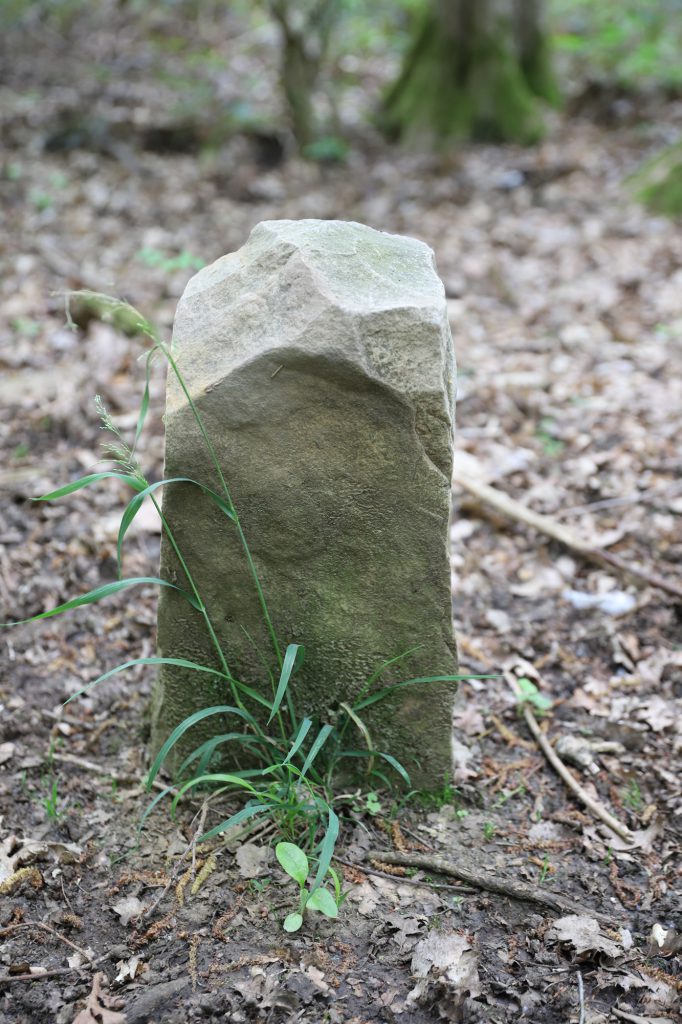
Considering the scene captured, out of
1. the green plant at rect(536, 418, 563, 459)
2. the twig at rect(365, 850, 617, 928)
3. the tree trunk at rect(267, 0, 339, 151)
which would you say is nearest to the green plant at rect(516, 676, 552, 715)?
the twig at rect(365, 850, 617, 928)

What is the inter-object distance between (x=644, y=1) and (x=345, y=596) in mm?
10999

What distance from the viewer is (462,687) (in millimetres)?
3082

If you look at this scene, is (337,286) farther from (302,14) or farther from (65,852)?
(302,14)

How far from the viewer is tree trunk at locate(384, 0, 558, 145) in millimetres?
8203

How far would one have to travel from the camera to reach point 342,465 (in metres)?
2.14

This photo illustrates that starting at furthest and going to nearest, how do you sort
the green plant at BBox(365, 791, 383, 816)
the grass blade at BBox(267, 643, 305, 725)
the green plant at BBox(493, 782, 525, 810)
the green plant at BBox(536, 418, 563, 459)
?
the green plant at BBox(536, 418, 563, 459) < the green plant at BBox(493, 782, 525, 810) < the green plant at BBox(365, 791, 383, 816) < the grass blade at BBox(267, 643, 305, 725)

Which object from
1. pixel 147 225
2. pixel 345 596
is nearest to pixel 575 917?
pixel 345 596

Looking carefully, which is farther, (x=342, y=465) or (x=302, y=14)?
(x=302, y=14)

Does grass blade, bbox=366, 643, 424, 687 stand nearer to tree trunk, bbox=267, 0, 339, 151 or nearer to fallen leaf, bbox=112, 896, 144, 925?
fallen leaf, bbox=112, 896, 144, 925

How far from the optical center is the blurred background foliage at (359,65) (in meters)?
8.16

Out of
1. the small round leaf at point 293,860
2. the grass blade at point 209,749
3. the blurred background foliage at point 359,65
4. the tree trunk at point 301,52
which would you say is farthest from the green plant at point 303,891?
the tree trunk at point 301,52

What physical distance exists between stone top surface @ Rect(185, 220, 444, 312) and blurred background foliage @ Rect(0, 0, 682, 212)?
5.47 meters

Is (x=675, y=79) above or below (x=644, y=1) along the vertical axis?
below

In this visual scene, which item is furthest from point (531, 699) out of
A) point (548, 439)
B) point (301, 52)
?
point (301, 52)
